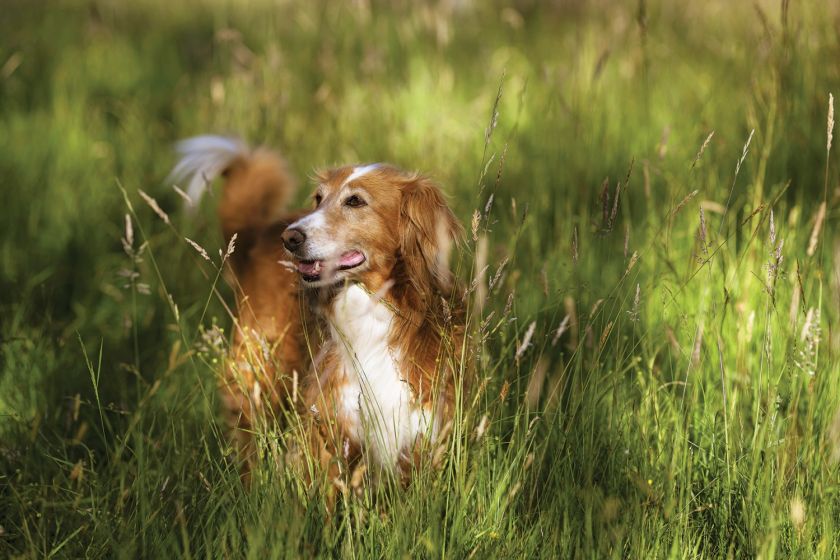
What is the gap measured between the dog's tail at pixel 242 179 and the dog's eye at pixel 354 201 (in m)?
0.69

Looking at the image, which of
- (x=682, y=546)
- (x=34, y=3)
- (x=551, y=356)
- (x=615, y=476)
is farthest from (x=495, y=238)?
(x=34, y=3)

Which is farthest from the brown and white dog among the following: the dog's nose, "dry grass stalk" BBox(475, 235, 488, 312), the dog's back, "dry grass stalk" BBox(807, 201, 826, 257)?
"dry grass stalk" BBox(807, 201, 826, 257)

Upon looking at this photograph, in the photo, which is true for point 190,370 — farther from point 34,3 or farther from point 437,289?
point 34,3

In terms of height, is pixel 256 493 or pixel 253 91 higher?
pixel 253 91

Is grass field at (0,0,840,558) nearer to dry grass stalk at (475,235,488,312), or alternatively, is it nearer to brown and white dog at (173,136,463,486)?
dry grass stalk at (475,235,488,312)

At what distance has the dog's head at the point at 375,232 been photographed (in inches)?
105

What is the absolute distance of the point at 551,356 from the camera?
3.04m

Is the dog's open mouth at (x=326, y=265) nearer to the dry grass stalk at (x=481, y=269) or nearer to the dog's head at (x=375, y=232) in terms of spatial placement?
the dog's head at (x=375, y=232)

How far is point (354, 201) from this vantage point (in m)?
2.86

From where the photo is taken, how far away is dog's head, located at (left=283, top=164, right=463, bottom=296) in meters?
2.68

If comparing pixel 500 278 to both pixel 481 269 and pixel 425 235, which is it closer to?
pixel 425 235

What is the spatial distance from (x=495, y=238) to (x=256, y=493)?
1882mm

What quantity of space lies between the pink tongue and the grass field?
32 cm

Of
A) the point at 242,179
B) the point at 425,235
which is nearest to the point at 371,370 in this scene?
the point at 425,235
